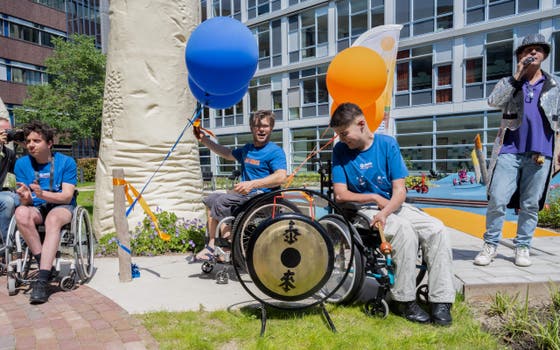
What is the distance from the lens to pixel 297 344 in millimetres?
2541

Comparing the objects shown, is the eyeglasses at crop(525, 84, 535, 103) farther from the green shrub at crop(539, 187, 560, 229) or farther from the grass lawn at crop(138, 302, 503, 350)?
the green shrub at crop(539, 187, 560, 229)

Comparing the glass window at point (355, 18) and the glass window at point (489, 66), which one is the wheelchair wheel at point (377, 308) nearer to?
the glass window at point (489, 66)

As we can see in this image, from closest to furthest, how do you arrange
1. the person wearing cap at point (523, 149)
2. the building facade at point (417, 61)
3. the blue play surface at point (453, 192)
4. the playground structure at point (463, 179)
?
the person wearing cap at point (523, 149), the blue play surface at point (453, 192), the playground structure at point (463, 179), the building facade at point (417, 61)

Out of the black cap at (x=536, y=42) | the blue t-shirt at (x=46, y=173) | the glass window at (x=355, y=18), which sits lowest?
the blue t-shirt at (x=46, y=173)

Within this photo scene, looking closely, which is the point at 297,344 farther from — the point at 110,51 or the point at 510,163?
the point at 110,51

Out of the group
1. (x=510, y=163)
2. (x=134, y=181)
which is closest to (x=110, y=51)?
(x=134, y=181)

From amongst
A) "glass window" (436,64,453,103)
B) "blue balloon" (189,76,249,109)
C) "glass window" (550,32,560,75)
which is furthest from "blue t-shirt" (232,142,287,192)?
"glass window" (436,64,453,103)

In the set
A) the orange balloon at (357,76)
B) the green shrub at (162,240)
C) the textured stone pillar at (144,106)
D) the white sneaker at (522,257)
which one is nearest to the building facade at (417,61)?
the textured stone pillar at (144,106)

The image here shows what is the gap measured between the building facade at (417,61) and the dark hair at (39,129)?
14.5 m

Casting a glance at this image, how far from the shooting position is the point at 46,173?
3.85 metres

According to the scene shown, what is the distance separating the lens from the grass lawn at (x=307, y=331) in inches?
99.6

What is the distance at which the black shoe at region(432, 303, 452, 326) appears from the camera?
2.78 metres

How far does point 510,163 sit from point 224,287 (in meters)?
2.70

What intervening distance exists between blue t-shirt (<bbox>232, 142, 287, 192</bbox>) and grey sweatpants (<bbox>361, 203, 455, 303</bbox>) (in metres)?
1.39
